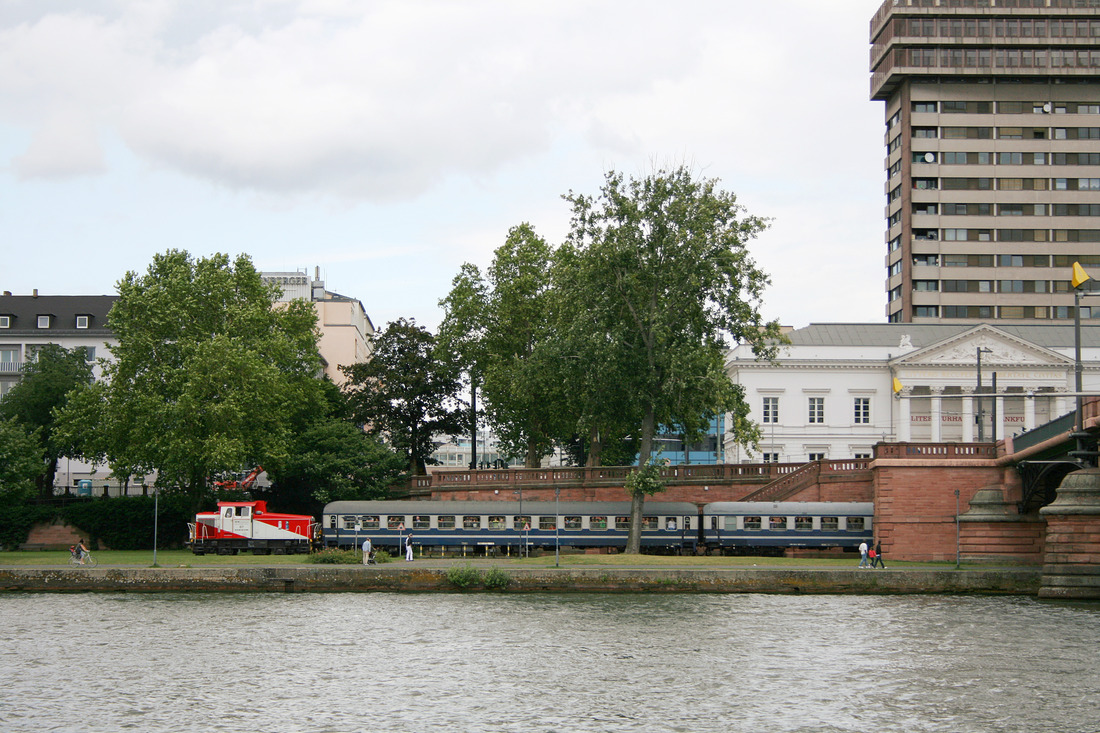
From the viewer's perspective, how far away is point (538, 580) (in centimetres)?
4919

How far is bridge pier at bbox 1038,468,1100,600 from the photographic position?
4694 centimetres

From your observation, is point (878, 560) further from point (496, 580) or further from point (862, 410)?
point (862, 410)

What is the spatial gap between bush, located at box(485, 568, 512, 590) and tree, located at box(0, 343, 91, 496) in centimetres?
3727

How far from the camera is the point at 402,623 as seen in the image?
40.8m

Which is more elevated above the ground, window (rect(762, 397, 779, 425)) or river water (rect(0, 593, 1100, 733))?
window (rect(762, 397, 779, 425))

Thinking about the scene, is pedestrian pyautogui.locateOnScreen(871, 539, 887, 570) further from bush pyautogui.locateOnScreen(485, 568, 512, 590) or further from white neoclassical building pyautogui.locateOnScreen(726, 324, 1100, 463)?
white neoclassical building pyautogui.locateOnScreen(726, 324, 1100, 463)

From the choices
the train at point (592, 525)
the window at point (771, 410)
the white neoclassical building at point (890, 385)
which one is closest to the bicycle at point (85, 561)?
the train at point (592, 525)

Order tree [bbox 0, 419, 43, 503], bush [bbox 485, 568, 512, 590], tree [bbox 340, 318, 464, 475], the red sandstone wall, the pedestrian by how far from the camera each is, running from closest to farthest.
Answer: bush [bbox 485, 568, 512, 590] → the pedestrian → the red sandstone wall → tree [bbox 0, 419, 43, 503] → tree [bbox 340, 318, 464, 475]

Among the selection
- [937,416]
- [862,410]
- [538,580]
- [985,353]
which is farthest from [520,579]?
[985,353]

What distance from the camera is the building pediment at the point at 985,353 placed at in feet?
294

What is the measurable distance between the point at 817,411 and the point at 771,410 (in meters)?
3.49

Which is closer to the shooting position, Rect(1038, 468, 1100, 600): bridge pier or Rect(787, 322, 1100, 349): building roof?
Rect(1038, 468, 1100, 600): bridge pier

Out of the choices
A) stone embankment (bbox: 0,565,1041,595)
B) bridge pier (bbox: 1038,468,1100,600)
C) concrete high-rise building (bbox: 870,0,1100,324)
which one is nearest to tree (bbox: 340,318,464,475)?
stone embankment (bbox: 0,565,1041,595)

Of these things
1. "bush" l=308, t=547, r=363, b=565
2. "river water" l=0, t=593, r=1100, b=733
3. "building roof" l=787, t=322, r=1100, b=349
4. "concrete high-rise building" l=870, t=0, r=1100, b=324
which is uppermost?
"concrete high-rise building" l=870, t=0, r=1100, b=324
